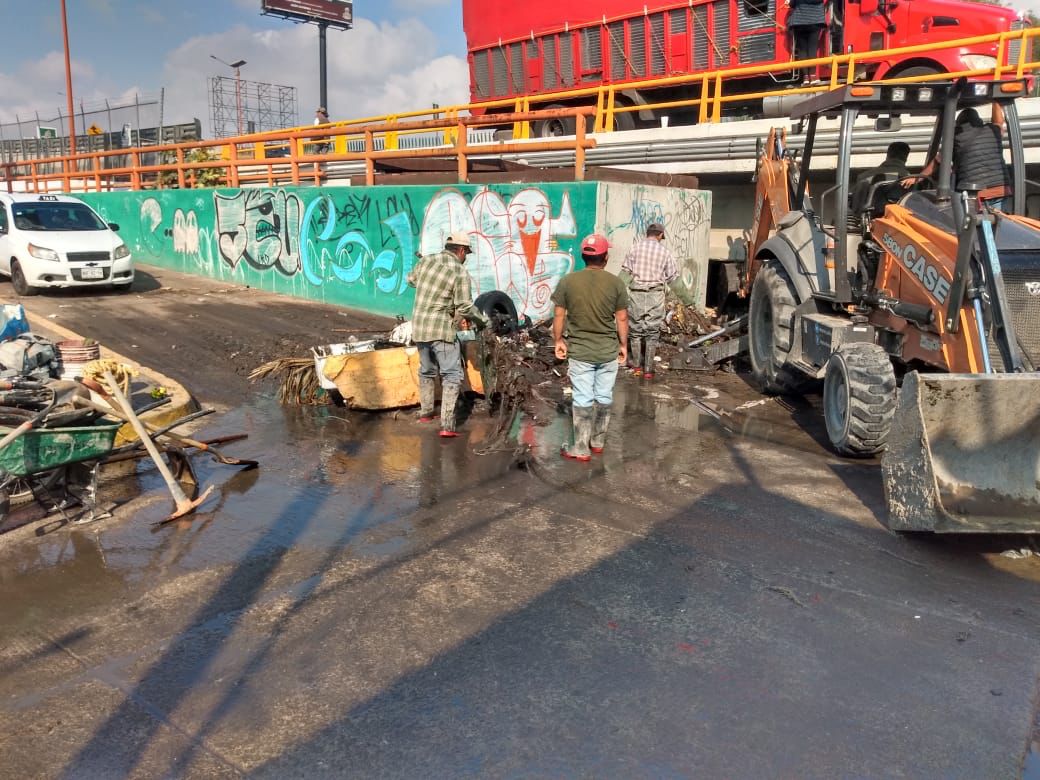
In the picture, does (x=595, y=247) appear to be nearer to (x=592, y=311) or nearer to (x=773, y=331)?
(x=592, y=311)

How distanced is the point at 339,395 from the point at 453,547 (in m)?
3.61

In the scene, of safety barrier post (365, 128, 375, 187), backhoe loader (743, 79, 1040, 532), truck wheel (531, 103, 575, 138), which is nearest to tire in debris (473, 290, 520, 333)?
backhoe loader (743, 79, 1040, 532)

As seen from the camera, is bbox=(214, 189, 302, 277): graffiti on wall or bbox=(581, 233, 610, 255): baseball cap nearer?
bbox=(581, 233, 610, 255): baseball cap

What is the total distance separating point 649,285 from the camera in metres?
9.49

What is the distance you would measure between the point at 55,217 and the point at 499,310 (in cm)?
948

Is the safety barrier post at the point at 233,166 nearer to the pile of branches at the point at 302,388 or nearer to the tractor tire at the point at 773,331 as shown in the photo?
the pile of branches at the point at 302,388

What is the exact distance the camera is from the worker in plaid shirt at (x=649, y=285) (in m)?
9.51

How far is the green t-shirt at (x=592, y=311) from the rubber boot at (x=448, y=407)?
3.93 feet

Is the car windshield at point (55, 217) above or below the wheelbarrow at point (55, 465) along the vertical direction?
above

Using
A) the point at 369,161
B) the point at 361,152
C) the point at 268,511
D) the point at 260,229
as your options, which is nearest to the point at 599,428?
the point at 268,511

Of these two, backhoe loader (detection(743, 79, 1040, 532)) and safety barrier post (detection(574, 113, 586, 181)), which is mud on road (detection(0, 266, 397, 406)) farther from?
backhoe loader (detection(743, 79, 1040, 532))

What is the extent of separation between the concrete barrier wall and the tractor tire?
96.5 inches

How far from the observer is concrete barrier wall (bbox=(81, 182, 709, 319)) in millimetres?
10719

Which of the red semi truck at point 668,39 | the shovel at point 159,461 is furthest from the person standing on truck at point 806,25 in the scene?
the shovel at point 159,461
